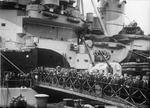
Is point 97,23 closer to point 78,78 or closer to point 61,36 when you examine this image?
point 61,36

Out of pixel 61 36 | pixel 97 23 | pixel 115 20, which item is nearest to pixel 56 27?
pixel 61 36

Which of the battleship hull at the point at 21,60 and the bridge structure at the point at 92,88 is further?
the battleship hull at the point at 21,60

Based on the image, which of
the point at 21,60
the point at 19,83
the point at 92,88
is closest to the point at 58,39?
the point at 21,60

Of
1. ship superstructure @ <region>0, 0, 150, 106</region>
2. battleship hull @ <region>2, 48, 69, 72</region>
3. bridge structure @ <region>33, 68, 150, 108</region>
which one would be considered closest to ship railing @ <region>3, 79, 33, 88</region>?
bridge structure @ <region>33, 68, 150, 108</region>

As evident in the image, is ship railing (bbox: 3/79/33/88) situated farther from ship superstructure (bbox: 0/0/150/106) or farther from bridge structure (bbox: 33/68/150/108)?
ship superstructure (bbox: 0/0/150/106)

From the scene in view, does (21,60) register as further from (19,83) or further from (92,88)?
(92,88)

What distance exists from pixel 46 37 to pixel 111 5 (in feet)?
37.5

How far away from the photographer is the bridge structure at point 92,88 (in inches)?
655

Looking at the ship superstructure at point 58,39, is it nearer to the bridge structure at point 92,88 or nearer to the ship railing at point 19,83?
the bridge structure at point 92,88

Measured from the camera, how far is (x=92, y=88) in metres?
19.9

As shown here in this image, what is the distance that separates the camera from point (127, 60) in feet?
117

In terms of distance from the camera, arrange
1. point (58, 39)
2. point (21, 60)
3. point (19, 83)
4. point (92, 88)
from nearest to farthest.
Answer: point (92, 88) < point (19, 83) < point (21, 60) < point (58, 39)

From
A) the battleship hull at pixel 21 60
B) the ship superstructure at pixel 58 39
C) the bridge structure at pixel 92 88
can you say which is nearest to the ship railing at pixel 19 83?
the bridge structure at pixel 92 88

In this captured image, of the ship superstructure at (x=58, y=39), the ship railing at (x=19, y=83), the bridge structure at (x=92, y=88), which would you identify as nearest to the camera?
the bridge structure at (x=92, y=88)
